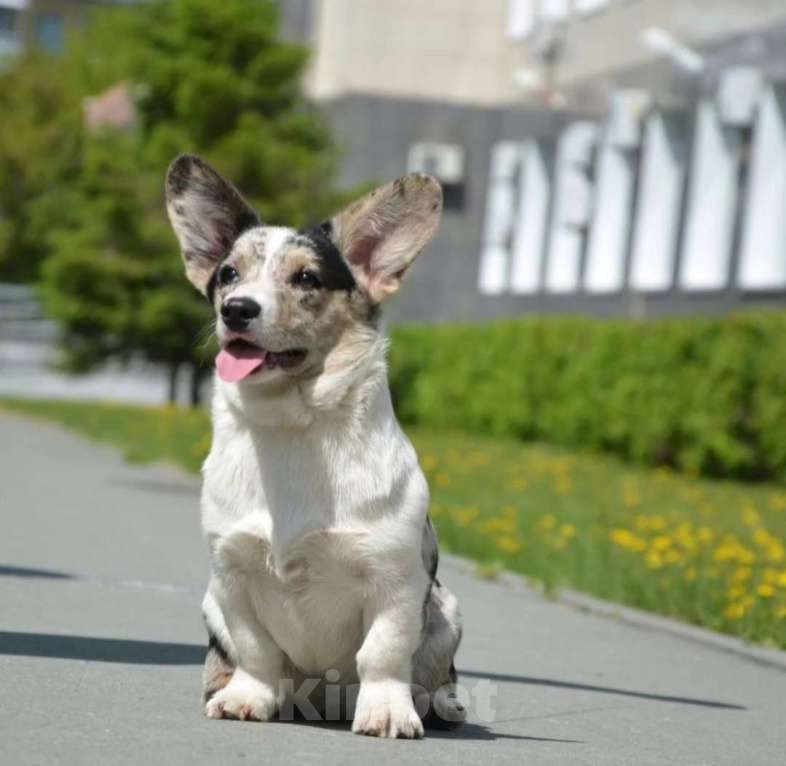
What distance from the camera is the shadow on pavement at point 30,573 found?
11727 mm

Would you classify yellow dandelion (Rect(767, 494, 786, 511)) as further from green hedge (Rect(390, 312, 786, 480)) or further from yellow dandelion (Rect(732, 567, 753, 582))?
yellow dandelion (Rect(732, 567, 753, 582))

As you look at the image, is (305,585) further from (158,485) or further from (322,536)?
(158,485)

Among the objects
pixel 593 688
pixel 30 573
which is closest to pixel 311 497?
pixel 593 688

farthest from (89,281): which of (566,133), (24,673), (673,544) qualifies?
(24,673)

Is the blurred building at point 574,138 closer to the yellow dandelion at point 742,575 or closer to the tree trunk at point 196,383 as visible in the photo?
the tree trunk at point 196,383

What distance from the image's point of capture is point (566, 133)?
136 feet

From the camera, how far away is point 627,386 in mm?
27203

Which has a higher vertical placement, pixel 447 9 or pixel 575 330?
pixel 447 9

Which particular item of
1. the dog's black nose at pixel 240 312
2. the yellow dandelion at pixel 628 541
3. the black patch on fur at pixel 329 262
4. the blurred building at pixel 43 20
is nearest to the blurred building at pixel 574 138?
the yellow dandelion at pixel 628 541

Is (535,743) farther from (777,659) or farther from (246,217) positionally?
(777,659)

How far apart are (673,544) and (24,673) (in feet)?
25.5

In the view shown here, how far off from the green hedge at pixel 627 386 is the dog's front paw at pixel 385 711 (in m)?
17.0

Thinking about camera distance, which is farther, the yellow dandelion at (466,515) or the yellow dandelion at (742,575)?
the yellow dandelion at (466,515)

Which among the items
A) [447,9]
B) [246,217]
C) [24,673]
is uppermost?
[447,9]
